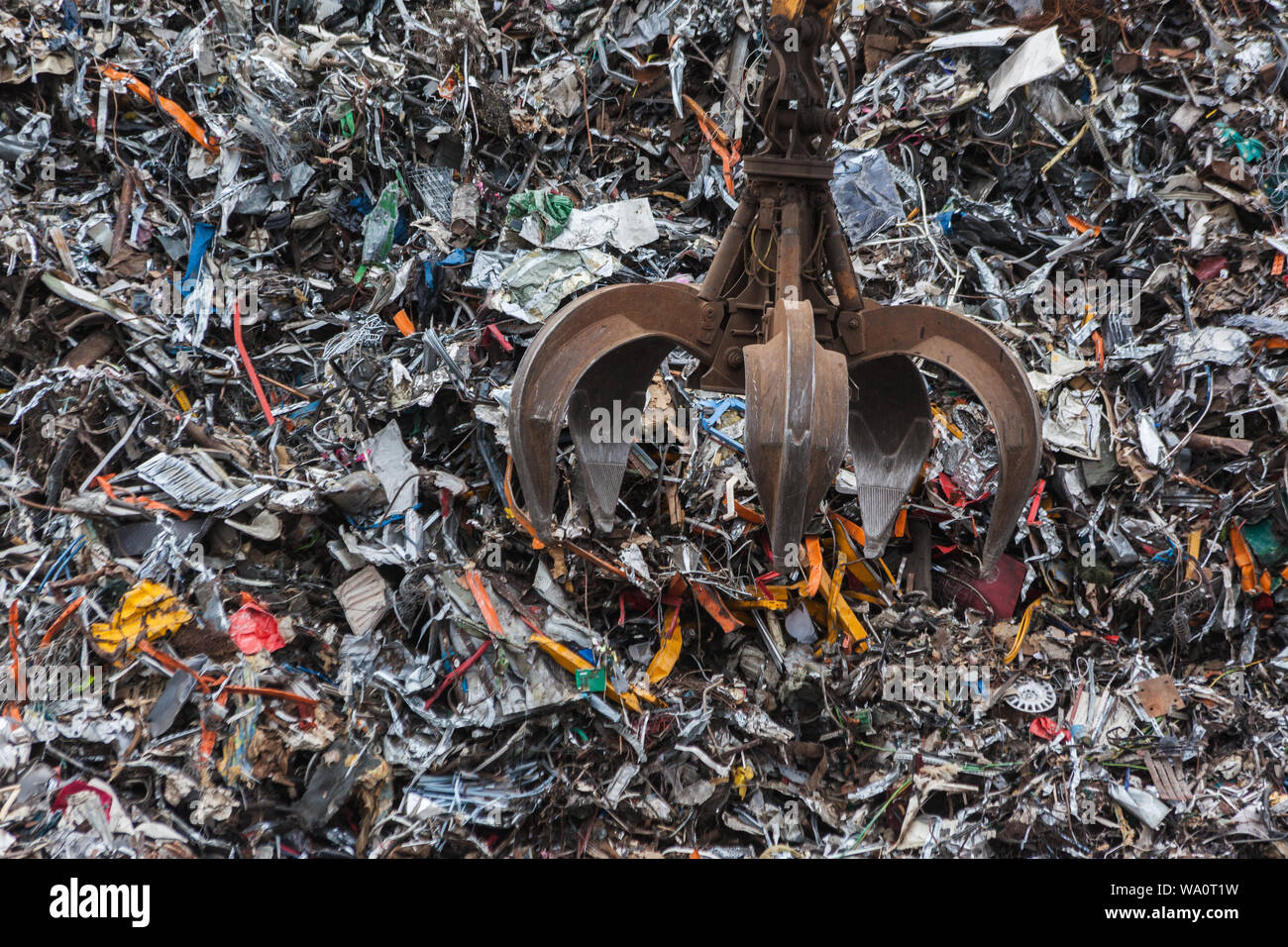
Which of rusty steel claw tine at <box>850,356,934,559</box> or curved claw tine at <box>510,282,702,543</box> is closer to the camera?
curved claw tine at <box>510,282,702,543</box>

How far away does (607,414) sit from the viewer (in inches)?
129

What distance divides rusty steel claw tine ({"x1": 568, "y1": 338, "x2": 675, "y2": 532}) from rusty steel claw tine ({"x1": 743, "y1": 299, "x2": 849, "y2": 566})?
0.86m

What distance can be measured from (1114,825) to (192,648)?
4.05 m

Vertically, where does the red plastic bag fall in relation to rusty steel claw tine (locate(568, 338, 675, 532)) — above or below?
below

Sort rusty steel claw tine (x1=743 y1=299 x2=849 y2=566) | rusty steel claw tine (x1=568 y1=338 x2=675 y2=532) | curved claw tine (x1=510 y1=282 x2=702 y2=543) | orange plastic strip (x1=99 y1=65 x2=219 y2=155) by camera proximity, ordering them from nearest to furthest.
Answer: rusty steel claw tine (x1=743 y1=299 x2=849 y2=566)
curved claw tine (x1=510 y1=282 x2=702 y2=543)
rusty steel claw tine (x1=568 y1=338 x2=675 y2=532)
orange plastic strip (x1=99 y1=65 x2=219 y2=155)

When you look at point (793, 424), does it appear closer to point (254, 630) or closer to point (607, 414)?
point (607, 414)

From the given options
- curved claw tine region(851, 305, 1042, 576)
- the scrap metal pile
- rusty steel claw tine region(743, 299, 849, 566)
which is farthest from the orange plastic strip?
rusty steel claw tine region(743, 299, 849, 566)

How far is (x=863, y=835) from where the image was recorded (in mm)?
4336

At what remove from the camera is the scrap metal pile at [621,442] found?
13.6 ft

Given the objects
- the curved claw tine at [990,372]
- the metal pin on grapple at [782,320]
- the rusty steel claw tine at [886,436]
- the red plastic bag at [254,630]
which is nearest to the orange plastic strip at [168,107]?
the red plastic bag at [254,630]

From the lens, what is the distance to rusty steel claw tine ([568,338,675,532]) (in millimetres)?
3252

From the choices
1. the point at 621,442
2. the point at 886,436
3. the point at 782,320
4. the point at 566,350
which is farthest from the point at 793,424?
the point at 886,436

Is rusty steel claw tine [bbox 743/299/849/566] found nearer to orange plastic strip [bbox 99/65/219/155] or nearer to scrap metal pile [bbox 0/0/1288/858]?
scrap metal pile [bbox 0/0/1288/858]

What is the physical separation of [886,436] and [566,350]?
1288mm
